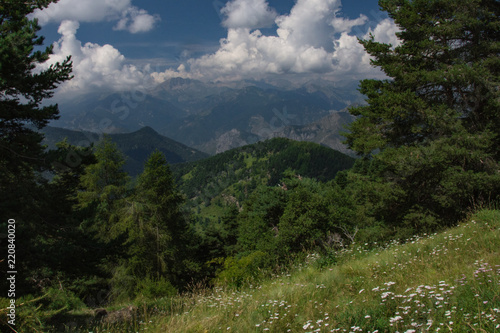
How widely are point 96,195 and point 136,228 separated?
4339mm

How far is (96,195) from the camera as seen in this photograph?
66.1 feet

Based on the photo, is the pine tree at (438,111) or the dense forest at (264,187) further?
the pine tree at (438,111)

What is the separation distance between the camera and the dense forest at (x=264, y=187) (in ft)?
25.4

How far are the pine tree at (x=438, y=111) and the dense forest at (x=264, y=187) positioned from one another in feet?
0.18

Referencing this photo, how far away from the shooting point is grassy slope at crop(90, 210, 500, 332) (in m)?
2.96

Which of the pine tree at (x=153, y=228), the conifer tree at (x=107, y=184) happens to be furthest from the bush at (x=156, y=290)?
the conifer tree at (x=107, y=184)

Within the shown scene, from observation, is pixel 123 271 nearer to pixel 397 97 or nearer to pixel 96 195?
pixel 96 195

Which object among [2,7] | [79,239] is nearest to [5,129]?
[2,7]

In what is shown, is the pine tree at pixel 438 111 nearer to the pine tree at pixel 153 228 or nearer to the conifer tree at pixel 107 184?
the pine tree at pixel 153 228

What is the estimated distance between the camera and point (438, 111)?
1224 centimetres

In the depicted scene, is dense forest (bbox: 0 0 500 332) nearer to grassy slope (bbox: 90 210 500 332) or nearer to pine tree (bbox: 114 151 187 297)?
pine tree (bbox: 114 151 187 297)

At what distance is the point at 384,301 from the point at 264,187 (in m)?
21.0

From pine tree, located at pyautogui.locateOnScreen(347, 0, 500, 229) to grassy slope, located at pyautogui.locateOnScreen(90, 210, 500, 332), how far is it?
615 cm

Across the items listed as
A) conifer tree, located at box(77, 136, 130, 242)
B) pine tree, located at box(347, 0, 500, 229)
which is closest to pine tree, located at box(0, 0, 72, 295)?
conifer tree, located at box(77, 136, 130, 242)
